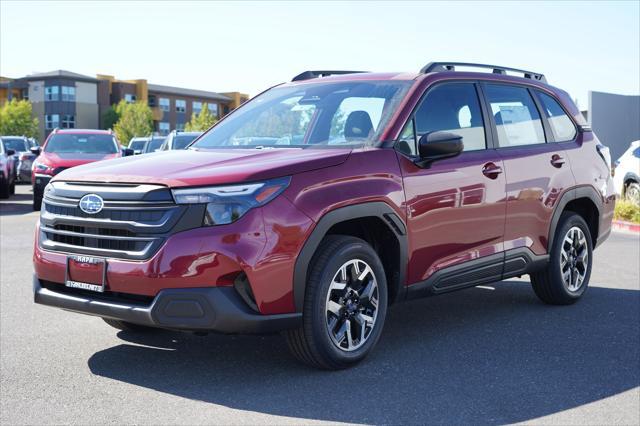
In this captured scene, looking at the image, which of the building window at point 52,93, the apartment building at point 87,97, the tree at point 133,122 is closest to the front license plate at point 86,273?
the tree at point 133,122

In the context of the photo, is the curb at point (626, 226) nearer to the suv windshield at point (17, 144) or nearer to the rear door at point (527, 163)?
the rear door at point (527, 163)

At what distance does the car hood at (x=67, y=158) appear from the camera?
17.2 metres

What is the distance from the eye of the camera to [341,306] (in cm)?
514

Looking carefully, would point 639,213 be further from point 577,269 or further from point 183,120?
point 183,120

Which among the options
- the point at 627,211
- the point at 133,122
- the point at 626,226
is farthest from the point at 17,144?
the point at 133,122

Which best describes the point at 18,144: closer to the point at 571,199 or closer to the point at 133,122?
the point at 571,199

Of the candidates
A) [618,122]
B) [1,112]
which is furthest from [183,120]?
[618,122]

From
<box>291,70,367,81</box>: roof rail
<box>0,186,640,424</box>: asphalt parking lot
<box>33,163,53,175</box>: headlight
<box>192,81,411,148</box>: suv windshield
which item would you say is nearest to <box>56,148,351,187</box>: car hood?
<box>192,81,411,148</box>: suv windshield

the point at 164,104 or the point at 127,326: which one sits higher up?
the point at 164,104

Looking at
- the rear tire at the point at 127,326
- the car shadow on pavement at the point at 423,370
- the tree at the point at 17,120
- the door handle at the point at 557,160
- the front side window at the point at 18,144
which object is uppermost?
the tree at the point at 17,120

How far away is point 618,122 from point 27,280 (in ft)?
67.2

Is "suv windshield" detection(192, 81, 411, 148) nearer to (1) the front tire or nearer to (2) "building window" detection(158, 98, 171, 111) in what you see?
(1) the front tire

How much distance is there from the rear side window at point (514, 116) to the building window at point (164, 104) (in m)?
103

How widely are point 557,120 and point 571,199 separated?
2.40ft
